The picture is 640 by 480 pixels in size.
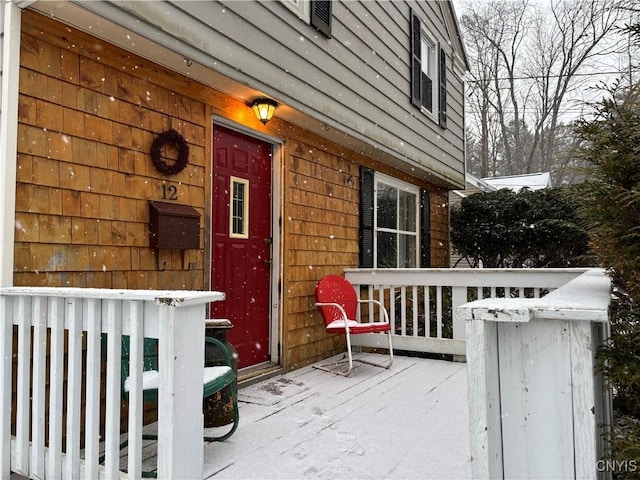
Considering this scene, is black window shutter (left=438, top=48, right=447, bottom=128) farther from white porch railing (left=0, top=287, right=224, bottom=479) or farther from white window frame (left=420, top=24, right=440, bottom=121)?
white porch railing (left=0, top=287, right=224, bottom=479)

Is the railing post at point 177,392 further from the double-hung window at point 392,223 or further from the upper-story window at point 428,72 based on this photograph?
the upper-story window at point 428,72

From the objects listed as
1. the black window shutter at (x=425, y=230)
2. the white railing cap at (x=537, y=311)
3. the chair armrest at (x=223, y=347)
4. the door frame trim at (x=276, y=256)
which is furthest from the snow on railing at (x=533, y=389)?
the black window shutter at (x=425, y=230)

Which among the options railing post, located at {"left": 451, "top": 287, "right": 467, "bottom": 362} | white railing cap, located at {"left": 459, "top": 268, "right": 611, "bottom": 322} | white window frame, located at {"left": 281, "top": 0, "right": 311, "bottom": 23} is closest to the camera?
white railing cap, located at {"left": 459, "top": 268, "right": 611, "bottom": 322}

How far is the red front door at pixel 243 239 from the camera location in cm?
380

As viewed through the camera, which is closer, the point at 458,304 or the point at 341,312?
the point at 341,312

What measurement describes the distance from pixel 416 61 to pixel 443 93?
1198mm

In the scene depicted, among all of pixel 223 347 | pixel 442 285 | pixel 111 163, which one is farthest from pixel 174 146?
pixel 442 285

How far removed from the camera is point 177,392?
5.82 feet

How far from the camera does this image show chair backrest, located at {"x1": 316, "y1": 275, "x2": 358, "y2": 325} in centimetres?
453

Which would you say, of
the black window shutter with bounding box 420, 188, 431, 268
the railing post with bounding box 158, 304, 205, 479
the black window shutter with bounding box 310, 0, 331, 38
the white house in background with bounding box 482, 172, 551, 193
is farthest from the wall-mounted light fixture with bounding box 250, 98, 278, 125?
the white house in background with bounding box 482, 172, 551, 193

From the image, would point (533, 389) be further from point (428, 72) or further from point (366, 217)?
point (428, 72)

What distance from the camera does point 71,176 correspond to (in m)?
2.69

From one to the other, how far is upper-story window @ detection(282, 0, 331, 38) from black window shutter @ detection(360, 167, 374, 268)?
1772 millimetres

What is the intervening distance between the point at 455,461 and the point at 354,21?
4.20 meters
